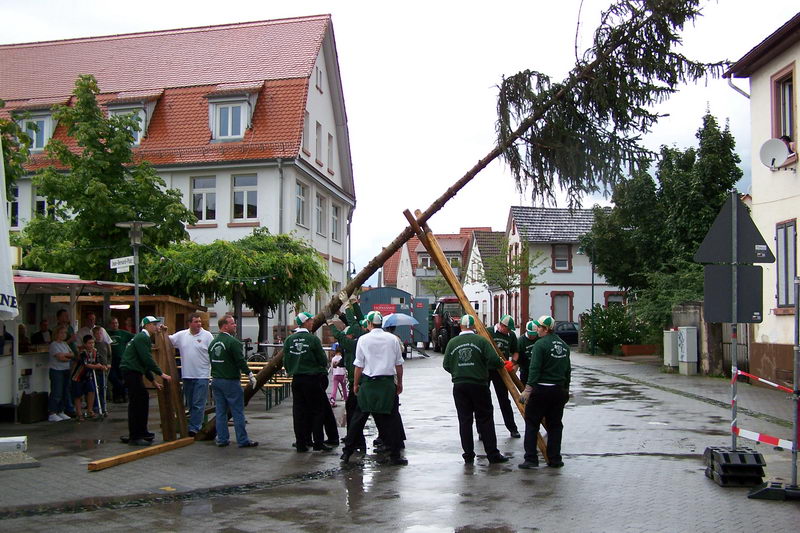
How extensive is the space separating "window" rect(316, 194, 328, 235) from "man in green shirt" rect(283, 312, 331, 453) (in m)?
24.1

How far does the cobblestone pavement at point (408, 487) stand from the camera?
708 centimetres

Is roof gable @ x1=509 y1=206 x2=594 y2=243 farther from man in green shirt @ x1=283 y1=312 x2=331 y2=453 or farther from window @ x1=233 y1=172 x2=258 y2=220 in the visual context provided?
man in green shirt @ x1=283 y1=312 x2=331 y2=453

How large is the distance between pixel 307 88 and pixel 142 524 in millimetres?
25895

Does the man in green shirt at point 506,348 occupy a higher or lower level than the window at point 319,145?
lower

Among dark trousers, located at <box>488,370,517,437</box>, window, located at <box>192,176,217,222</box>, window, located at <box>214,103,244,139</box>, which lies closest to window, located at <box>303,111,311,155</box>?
window, located at <box>214,103,244,139</box>

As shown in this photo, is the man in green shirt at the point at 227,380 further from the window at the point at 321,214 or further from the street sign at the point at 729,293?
the window at the point at 321,214

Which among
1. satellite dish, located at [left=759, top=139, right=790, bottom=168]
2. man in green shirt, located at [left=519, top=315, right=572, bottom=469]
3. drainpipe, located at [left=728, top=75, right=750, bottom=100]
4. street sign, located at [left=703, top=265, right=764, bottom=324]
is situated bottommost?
man in green shirt, located at [left=519, top=315, right=572, bottom=469]

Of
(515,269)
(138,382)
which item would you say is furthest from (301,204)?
(515,269)

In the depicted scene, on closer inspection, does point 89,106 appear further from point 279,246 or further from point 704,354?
point 704,354

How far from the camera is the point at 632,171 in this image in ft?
36.4

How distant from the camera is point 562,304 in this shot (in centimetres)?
5566

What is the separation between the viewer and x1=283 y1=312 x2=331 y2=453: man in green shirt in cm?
1092

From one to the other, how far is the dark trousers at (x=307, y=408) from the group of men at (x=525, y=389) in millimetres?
1951

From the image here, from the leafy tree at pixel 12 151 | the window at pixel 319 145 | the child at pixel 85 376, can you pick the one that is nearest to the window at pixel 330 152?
the window at pixel 319 145
